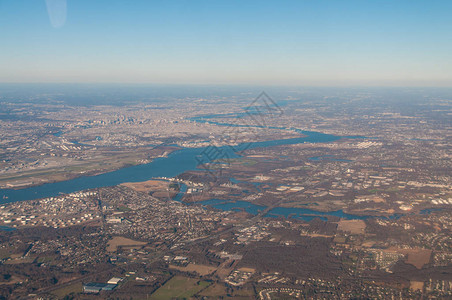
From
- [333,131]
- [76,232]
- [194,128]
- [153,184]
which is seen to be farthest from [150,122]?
[76,232]

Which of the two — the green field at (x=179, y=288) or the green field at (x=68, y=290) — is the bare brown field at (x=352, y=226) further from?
the green field at (x=68, y=290)

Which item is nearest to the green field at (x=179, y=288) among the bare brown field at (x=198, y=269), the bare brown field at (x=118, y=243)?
the bare brown field at (x=198, y=269)

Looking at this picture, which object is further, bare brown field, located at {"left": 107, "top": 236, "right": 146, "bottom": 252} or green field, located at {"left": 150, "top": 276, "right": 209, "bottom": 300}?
bare brown field, located at {"left": 107, "top": 236, "right": 146, "bottom": 252}

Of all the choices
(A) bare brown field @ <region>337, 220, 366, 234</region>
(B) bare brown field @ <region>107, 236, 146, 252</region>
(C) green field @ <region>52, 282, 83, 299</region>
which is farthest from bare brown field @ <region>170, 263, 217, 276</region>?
(A) bare brown field @ <region>337, 220, 366, 234</region>

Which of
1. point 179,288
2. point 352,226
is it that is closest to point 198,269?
point 179,288

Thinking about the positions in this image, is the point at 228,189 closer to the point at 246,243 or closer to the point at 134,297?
the point at 246,243

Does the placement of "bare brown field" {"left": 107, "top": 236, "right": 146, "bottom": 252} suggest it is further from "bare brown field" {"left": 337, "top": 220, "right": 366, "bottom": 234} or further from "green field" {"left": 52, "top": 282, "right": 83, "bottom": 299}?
"bare brown field" {"left": 337, "top": 220, "right": 366, "bottom": 234}
